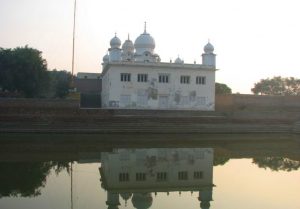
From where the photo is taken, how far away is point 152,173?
38.8ft

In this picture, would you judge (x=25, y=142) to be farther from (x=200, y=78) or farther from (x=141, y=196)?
(x=200, y=78)

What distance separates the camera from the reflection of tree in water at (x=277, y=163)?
13369 mm

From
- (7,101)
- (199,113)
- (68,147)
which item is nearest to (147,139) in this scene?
(68,147)

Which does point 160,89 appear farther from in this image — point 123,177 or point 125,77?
point 123,177

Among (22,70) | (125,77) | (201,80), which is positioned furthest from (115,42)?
Answer: (201,80)

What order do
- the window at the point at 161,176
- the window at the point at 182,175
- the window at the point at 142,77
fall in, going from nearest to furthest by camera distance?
the window at the point at 161,176, the window at the point at 182,175, the window at the point at 142,77

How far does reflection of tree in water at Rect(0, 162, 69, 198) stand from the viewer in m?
9.16

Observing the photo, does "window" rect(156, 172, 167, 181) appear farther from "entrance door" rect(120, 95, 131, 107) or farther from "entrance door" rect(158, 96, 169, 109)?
"entrance door" rect(158, 96, 169, 109)

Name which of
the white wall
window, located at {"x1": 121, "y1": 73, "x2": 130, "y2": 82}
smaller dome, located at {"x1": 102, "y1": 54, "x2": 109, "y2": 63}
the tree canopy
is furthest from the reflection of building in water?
smaller dome, located at {"x1": 102, "y1": 54, "x2": 109, "y2": 63}

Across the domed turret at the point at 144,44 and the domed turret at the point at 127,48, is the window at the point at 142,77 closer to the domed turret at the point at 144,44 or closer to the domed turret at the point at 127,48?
the domed turret at the point at 144,44

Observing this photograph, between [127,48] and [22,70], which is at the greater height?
[127,48]

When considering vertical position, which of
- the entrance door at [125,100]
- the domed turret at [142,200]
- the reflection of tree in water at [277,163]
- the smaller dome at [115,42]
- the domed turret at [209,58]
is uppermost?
the smaller dome at [115,42]

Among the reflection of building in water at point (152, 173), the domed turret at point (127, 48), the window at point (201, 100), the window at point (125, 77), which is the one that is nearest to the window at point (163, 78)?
the window at point (125, 77)

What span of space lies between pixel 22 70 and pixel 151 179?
25.5 m
